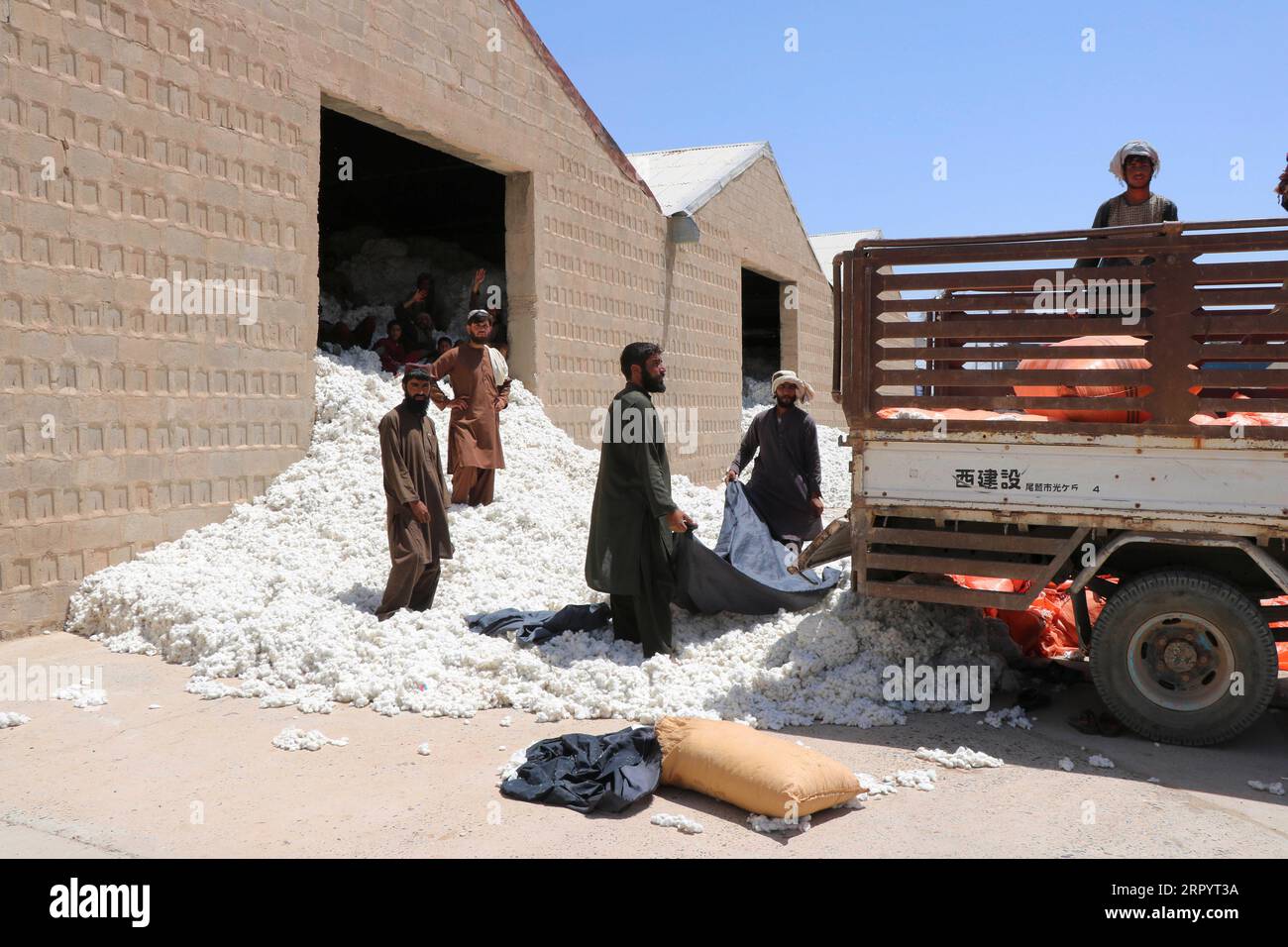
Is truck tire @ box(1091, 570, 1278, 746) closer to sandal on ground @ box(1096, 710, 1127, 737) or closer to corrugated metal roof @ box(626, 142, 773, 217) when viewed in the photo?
sandal on ground @ box(1096, 710, 1127, 737)

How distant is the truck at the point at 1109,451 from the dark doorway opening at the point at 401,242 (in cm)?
631

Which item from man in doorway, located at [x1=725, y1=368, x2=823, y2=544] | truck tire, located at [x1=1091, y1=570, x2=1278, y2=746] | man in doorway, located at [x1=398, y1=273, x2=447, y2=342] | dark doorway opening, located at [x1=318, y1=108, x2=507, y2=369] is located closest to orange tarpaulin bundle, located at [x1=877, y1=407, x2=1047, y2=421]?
truck tire, located at [x1=1091, y1=570, x2=1278, y2=746]

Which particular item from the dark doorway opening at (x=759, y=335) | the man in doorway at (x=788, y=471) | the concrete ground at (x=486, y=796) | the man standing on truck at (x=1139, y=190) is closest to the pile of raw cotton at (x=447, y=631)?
the concrete ground at (x=486, y=796)

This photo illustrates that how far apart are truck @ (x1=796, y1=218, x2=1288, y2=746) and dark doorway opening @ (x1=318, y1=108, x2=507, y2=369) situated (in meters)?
6.31

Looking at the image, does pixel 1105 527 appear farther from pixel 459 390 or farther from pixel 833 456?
pixel 833 456

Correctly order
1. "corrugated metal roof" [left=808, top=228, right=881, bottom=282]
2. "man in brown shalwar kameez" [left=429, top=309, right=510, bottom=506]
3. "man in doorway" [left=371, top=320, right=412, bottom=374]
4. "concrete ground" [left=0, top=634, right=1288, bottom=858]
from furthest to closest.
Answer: "corrugated metal roof" [left=808, top=228, right=881, bottom=282]
"man in doorway" [left=371, top=320, right=412, bottom=374]
"man in brown shalwar kameez" [left=429, top=309, right=510, bottom=506]
"concrete ground" [left=0, top=634, right=1288, bottom=858]

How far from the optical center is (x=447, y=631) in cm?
595

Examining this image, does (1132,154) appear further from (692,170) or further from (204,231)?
(692,170)

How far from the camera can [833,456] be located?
17781 mm

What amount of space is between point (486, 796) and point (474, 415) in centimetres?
490

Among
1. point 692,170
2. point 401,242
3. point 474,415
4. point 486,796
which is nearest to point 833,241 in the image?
point 692,170

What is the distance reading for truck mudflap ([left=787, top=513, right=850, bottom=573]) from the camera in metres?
5.56

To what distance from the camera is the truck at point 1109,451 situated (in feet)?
14.2

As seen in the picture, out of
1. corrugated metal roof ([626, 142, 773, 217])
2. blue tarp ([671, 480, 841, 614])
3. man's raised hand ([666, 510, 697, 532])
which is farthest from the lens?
corrugated metal roof ([626, 142, 773, 217])
